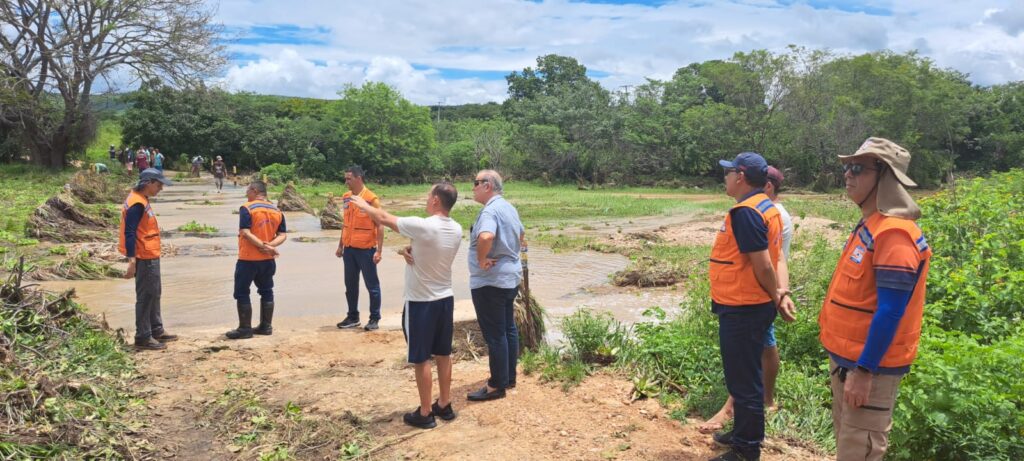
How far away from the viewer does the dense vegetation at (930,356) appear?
358 centimetres

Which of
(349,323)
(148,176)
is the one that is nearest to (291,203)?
(349,323)

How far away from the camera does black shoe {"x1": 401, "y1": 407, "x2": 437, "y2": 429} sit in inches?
179

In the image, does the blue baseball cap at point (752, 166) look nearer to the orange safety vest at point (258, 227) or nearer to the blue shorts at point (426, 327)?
the blue shorts at point (426, 327)

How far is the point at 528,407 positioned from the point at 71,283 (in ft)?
27.7

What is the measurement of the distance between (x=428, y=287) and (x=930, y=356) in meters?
3.04

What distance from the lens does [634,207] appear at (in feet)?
85.4

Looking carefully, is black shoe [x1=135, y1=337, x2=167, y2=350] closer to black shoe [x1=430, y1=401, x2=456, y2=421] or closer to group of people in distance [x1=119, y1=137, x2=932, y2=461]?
group of people in distance [x1=119, y1=137, x2=932, y2=461]

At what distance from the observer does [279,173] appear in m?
36.2

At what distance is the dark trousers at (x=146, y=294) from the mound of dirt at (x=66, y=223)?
875cm

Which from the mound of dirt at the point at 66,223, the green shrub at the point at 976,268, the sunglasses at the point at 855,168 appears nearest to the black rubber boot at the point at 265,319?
the sunglasses at the point at 855,168

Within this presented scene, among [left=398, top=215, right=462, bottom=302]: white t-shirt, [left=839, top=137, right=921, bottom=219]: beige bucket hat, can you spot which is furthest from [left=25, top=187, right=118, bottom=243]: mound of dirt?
[left=839, top=137, right=921, bottom=219]: beige bucket hat

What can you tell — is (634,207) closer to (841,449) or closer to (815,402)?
(815,402)

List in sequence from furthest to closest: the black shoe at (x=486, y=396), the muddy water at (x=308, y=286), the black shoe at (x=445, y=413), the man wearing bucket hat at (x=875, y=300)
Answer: the muddy water at (x=308, y=286), the black shoe at (x=486, y=396), the black shoe at (x=445, y=413), the man wearing bucket hat at (x=875, y=300)

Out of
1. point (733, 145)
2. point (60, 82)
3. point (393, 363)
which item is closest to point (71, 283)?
point (393, 363)
